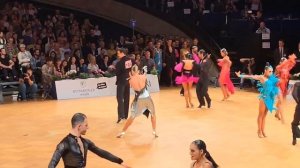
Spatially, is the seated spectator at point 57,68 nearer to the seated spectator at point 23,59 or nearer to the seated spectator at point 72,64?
the seated spectator at point 72,64

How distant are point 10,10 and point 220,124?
11.1 metres

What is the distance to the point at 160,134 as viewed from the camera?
38.5 feet

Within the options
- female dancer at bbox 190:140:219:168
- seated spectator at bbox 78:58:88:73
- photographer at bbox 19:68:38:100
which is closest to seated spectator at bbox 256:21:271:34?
seated spectator at bbox 78:58:88:73

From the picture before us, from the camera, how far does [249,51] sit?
21891mm

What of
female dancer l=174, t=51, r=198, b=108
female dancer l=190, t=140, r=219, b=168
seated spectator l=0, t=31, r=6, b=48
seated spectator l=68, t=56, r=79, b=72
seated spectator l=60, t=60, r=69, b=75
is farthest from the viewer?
seated spectator l=68, t=56, r=79, b=72

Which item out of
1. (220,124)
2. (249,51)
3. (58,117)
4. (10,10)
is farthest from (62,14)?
(220,124)

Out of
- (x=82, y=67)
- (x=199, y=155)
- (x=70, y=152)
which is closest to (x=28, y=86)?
(x=82, y=67)

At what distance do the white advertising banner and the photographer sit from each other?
81 cm

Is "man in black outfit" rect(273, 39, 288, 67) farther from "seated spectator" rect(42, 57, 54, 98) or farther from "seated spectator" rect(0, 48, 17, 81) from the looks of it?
"seated spectator" rect(0, 48, 17, 81)

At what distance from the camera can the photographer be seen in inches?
692

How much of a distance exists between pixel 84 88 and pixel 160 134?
22.9ft

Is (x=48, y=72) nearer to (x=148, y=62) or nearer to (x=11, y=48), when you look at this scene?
(x=11, y=48)

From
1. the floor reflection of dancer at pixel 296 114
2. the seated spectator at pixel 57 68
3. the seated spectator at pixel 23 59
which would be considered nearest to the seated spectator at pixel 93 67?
the seated spectator at pixel 57 68

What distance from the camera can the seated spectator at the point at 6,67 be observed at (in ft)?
57.3
